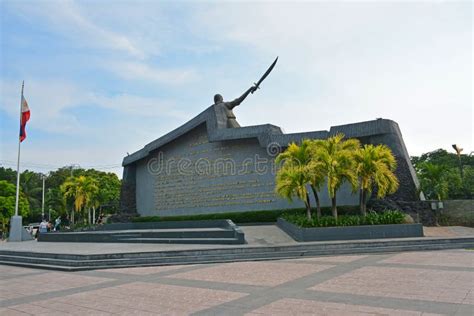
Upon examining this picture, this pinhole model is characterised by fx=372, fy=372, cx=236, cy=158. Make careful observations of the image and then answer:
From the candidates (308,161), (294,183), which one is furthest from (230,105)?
(294,183)

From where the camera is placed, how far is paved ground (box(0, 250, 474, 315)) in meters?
4.90

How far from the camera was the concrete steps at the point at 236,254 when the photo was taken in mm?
9867

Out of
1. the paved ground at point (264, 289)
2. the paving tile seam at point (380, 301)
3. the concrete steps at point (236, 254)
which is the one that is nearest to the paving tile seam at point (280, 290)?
the paved ground at point (264, 289)

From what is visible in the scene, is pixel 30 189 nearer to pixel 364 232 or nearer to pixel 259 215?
pixel 259 215

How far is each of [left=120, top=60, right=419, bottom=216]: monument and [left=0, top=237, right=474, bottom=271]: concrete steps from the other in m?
4.40

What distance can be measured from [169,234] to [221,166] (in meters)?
5.84

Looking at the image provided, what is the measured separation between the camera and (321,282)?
6496 mm

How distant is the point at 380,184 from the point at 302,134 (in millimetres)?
4773

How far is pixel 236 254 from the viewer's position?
10328 mm

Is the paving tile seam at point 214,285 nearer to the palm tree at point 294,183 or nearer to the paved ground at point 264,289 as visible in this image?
the paved ground at point 264,289

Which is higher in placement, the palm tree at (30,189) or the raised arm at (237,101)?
the raised arm at (237,101)

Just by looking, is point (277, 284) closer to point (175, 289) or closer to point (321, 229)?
point (175, 289)
